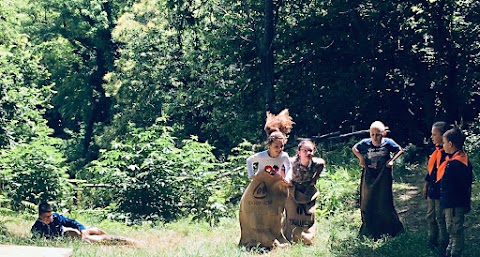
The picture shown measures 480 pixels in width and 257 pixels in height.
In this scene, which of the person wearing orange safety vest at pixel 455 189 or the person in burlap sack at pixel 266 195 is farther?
the person in burlap sack at pixel 266 195

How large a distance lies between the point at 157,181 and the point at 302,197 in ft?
14.9

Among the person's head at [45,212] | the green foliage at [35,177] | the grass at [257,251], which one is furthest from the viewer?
the green foliage at [35,177]

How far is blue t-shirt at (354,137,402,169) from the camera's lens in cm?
955

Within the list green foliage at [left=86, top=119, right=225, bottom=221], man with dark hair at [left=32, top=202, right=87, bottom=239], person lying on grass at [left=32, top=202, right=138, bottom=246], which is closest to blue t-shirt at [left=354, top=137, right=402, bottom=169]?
person lying on grass at [left=32, top=202, right=138, bottom=246]

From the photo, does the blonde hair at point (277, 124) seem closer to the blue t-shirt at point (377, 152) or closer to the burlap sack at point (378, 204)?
the blue t-shirt at point (377, 152)

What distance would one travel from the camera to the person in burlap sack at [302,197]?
9953mm

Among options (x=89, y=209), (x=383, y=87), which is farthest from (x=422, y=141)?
(x=89, y=209)

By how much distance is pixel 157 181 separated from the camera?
13.8 meters

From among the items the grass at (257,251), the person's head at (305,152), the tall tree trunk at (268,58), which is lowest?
the grass at (257,251)

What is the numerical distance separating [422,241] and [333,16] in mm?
11366

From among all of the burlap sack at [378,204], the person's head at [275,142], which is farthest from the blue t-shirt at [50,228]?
the burlap sack at [378,204]

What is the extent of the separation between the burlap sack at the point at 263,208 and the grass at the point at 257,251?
0.72 feet

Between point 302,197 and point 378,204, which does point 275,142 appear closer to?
point 302,197

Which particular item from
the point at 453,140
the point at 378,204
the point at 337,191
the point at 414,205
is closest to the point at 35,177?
the point at 337,191
